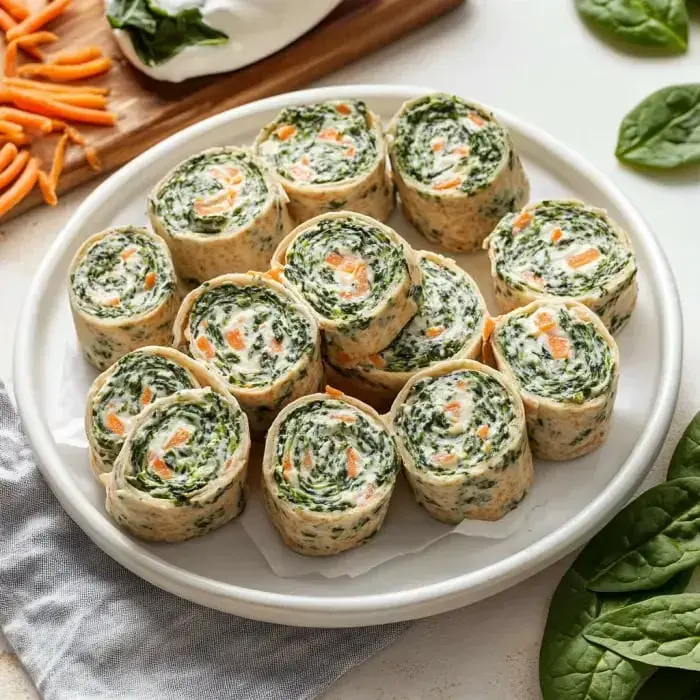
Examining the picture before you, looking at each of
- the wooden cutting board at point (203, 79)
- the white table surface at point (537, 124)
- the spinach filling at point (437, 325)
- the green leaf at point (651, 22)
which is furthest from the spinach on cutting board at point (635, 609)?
the wooden cutting board at point (203, 79)

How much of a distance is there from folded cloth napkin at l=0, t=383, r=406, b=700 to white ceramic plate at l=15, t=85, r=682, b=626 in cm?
12

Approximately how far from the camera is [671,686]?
2.73 metres

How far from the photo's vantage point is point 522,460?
291 cm

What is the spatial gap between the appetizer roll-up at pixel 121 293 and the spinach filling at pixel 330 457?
527 millimetres

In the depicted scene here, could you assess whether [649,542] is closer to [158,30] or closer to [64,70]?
[158,30]

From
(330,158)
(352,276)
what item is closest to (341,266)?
(352,276)

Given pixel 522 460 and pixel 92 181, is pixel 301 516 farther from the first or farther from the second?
pixel 92 181

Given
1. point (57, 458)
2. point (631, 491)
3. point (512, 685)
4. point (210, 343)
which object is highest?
point (210, 343)

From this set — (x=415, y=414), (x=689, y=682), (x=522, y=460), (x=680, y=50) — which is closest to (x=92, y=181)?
(x=415, y=414)

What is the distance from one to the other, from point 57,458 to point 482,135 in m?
1.57

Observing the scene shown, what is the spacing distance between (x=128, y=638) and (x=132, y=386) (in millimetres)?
654

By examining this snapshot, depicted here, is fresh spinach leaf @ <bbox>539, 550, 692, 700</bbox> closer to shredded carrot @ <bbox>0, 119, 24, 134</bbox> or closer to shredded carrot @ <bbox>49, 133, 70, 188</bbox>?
shredded carrot @ <bbox>49, 133, 70, 188</bbox>

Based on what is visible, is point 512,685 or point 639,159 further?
point 639,159

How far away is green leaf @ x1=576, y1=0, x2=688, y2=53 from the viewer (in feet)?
14.0
